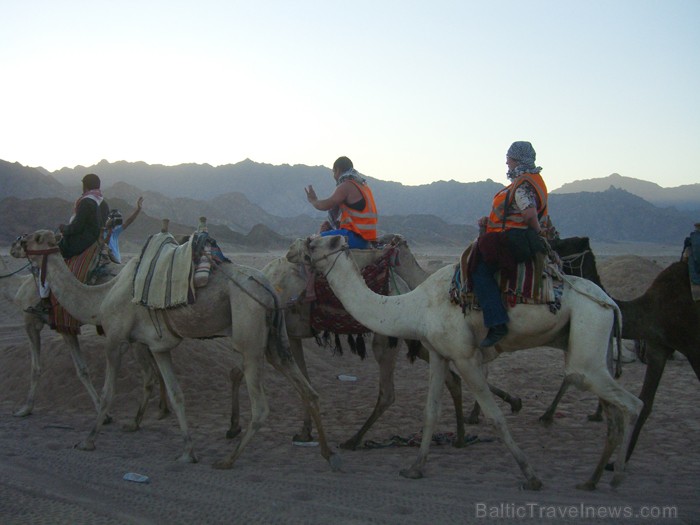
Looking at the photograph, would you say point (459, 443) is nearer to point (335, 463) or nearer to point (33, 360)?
point (335, 463)

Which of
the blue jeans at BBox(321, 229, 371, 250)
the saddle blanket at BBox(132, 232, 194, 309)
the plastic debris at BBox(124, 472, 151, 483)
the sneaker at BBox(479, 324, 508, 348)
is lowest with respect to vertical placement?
the plastic debris at BBox(124, 472, 151, 483)

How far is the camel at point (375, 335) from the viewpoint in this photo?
7758 mm

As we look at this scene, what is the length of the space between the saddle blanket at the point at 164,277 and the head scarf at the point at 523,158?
3.40 meters

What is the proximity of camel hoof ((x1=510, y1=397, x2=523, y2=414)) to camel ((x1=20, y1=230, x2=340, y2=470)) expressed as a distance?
329 cm

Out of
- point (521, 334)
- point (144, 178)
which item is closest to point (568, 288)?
point (521, 334)

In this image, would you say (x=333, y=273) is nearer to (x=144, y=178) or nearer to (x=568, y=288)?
(x=568, y=288)

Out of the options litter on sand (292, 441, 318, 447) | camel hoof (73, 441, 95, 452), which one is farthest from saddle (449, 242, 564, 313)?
camel hoof (73, 441, 95, 452)

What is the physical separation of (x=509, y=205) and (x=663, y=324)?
2355 mm

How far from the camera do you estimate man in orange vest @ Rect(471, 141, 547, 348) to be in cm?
622

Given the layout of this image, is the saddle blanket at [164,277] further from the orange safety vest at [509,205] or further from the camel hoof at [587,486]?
the camel hoof at [587,486]

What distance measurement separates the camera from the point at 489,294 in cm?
621

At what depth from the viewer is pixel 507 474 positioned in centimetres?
666

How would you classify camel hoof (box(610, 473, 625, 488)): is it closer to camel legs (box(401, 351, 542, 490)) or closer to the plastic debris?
camel legs (box(401, 351, 542, 490))

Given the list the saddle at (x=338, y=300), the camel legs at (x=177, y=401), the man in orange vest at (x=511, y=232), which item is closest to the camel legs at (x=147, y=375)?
the camel legs at (x=177, y=401)
